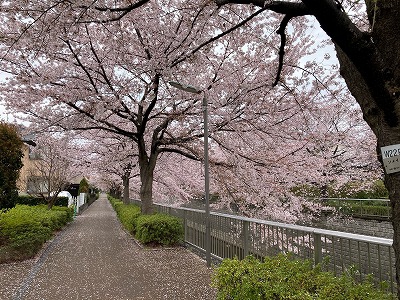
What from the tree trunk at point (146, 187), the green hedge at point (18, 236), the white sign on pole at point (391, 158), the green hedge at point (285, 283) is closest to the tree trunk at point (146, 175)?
the tree trunk at point (146, 187)

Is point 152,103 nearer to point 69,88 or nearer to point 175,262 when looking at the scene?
point 69,88

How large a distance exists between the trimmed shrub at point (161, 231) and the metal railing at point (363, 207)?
1108cm

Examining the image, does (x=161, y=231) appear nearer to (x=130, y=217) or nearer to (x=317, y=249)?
(x=130, y=217)

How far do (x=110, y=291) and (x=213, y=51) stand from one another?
271 inches

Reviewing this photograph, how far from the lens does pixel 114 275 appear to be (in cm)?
698

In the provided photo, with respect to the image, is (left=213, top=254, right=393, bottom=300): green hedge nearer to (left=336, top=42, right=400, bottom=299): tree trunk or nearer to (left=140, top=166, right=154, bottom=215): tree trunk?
(left=336, top=42, right=400, bottom=299): tree trunk

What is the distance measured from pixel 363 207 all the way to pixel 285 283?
19000 mm

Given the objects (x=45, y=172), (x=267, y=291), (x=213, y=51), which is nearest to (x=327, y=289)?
(x=267, y=291)

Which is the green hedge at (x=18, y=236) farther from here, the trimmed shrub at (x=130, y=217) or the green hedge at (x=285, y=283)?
the green hedge at (x=285, y=283)

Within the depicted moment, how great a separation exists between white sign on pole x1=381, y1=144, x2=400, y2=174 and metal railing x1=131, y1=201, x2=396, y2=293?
0.85 meters

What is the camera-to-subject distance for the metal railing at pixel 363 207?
18.7 metres

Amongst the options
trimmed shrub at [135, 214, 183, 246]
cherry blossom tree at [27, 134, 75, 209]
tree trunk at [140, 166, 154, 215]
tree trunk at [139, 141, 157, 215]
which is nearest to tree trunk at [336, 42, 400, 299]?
trimmed shrub at [135, 214, 183, 246]

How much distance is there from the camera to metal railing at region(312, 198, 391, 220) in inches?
736

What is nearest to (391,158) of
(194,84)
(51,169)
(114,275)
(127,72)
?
(114,275)
